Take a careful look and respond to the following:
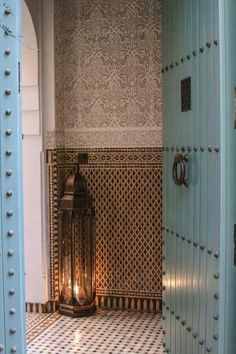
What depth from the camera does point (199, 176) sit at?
7.66 ft

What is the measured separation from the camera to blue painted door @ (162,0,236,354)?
1.84 metres

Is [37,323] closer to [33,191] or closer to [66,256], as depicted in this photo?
[66,256]

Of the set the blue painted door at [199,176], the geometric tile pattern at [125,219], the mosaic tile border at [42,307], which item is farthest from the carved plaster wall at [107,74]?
the mosaic tile border at [42,307]

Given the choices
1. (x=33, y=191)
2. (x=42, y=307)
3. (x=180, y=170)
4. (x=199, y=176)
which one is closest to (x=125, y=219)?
(x=33, y=191)

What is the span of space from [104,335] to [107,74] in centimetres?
168

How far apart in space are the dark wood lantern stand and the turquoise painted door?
210 cm

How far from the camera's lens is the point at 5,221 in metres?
1.52

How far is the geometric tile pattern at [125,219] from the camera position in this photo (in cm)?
377

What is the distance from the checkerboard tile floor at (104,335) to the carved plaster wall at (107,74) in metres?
1.13

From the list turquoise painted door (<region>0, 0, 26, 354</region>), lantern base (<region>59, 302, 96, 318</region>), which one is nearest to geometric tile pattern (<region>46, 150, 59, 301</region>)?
lantern base (<region>59, 302, 96, 318</region>)

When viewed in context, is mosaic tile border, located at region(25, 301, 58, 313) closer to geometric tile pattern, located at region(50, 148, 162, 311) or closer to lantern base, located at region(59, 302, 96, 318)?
lantern base, located at region(59, 302, 96, 318)

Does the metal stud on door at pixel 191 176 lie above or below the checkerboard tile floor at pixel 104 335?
above

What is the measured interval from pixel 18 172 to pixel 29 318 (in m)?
2.38

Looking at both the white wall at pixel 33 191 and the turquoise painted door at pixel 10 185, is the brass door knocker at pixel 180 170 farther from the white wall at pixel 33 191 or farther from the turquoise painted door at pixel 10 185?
the white wall at pixel 33 191
